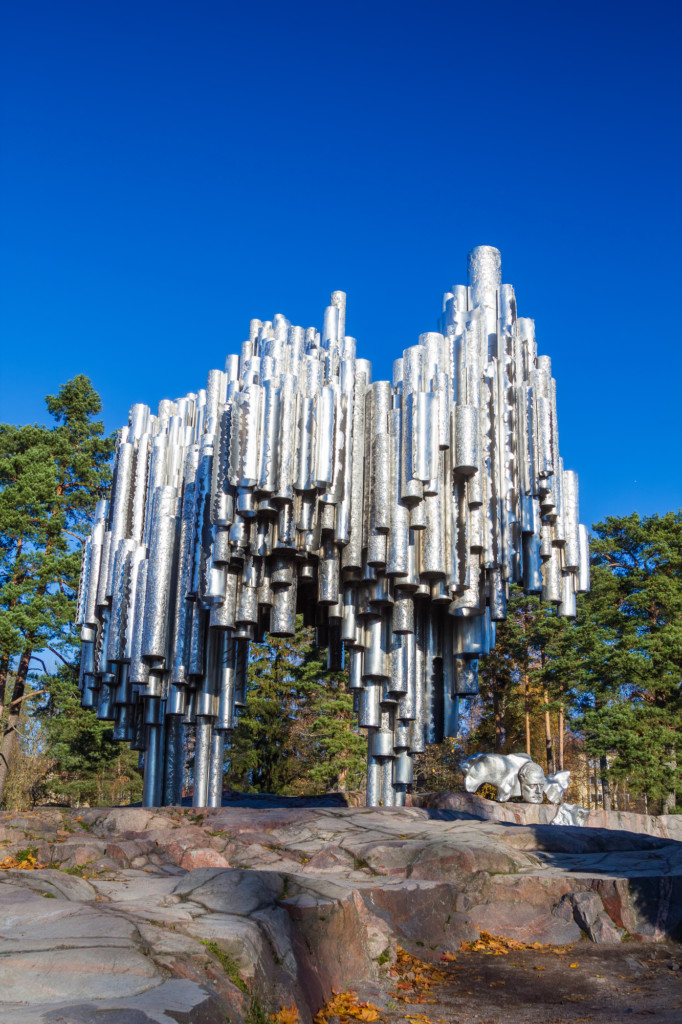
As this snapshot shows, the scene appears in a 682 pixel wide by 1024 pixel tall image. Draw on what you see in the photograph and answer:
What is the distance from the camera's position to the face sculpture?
25.4 meters

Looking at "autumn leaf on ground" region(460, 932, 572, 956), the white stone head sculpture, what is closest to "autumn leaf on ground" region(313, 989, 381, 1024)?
"autumn leaf on ground" region(460, 932, 572, 956)

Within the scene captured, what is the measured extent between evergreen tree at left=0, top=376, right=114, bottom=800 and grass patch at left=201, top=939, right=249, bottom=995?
1963 centimetres

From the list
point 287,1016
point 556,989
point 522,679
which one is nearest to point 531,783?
point 522,679

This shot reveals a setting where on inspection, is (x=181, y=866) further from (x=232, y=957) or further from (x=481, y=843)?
(x=232, y=957)

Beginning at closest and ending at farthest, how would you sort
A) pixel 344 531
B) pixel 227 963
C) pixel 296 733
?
pixel 227 963
pixel 344 531
pixel 296 733

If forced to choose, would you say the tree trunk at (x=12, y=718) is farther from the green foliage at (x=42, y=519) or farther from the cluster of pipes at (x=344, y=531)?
the cluster of pipes at (x=344, y=531)

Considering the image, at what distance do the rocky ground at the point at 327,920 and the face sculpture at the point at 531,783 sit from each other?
11.1 m

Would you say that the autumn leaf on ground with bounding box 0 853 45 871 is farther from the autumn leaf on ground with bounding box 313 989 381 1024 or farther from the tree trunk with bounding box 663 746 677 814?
the tree trunk with bounding box 663 746 677 814

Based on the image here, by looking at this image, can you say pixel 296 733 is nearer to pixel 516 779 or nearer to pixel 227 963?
pixel 516 779

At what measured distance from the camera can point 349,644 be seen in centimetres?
1411

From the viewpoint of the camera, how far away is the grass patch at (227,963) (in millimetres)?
5961

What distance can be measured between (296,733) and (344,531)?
23.0 m

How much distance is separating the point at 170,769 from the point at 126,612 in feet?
9.90

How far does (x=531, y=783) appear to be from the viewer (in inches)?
1005
